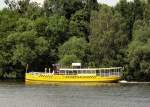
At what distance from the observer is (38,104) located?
8162 centimetres

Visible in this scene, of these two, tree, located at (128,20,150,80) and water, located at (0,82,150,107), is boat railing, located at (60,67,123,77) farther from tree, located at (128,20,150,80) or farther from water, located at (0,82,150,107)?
water, located at (0,82,150,107)

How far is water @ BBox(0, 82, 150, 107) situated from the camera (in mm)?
82625

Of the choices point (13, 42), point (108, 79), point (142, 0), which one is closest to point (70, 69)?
point (108, 79)

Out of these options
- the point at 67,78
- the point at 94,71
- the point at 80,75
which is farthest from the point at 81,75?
the point at 67,78

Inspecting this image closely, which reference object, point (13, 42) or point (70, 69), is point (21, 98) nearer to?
point (70, 69)

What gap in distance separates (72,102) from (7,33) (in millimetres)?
56258

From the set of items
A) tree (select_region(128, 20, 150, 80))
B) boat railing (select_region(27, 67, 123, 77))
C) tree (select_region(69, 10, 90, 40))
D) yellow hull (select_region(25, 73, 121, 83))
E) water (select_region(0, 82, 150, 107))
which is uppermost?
tree (select_region(69, 10, 90, 40))

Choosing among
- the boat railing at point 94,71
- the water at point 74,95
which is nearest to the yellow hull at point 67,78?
the boat railing at point 94,71

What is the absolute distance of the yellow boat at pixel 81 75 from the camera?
12075cm

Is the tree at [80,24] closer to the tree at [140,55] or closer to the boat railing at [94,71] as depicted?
the tree at [140,55]

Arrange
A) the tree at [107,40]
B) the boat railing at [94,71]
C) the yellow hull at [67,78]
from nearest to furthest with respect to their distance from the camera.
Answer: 1. the yellow hull at [67,78]
2. the boat railing at [94,71]
3. the tree at [107,40]

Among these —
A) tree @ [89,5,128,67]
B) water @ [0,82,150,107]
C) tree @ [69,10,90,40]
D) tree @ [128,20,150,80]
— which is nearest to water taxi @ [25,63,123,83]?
tree @ [128,20,150,80]

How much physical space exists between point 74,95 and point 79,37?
47.8 metres

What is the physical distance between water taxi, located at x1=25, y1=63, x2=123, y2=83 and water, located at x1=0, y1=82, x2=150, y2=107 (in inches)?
232
